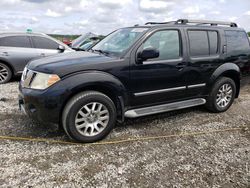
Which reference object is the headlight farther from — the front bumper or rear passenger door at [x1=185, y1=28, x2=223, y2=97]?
rear passenger door at [x1=185, y1=28, x2=223, y2=97]

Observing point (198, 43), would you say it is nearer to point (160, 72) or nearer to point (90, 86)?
point (160, 72)

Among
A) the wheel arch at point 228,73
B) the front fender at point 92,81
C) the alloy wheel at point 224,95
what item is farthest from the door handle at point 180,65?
the alloy wheel at point 224,95

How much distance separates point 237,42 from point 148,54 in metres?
2.52

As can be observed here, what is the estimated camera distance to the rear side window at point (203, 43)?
4.69 metres

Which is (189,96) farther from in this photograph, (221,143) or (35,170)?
(35,170)

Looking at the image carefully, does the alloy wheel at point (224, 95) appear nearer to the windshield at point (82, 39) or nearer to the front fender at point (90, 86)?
the front fender at point (90, 86)

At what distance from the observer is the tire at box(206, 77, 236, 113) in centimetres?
512

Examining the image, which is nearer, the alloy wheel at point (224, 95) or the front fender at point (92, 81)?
the front fender at point (92, 81)

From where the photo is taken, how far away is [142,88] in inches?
164

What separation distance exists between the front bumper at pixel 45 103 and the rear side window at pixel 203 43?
8.29 feet

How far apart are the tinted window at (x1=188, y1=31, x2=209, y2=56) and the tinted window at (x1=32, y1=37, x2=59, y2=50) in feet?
16.8

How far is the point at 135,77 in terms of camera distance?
4043 mm

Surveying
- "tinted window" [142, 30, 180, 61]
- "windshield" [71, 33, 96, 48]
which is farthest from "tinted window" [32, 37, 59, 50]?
"tinted window" [142, 30, 180, 61]

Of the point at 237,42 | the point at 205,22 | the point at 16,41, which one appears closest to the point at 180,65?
the point at 205,22
